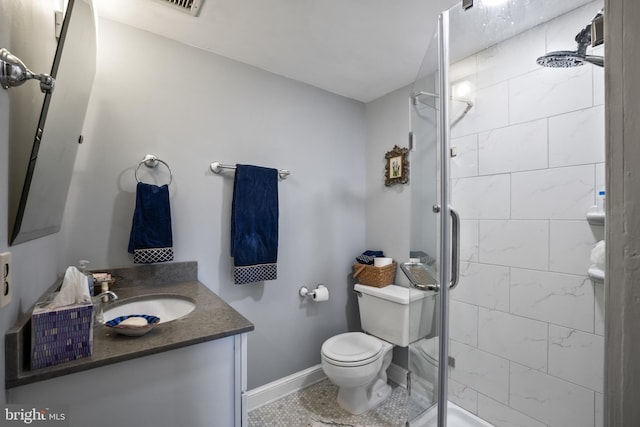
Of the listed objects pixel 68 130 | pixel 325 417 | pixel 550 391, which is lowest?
pixel 325 417

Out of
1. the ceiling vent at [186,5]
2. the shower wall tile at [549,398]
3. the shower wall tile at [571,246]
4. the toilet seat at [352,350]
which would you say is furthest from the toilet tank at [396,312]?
the ceiling vent at [186,5]

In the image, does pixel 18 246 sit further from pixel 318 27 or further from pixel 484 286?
pixel 484 286

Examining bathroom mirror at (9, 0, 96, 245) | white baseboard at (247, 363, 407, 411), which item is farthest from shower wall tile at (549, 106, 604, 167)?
bathroom mirror at (9, 0, 96, 245)

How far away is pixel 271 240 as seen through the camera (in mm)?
1904

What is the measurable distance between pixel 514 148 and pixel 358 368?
1552 millimetres

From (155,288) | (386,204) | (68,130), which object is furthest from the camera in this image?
(386,204)

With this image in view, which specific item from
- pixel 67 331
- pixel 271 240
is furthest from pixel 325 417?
pixel 67 331

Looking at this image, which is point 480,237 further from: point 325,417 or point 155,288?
point 155,288

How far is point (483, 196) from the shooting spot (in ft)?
5.65

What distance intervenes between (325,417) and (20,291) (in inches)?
67.5

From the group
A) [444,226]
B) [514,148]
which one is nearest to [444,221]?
[444,226]

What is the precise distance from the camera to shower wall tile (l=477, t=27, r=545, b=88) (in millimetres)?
1492

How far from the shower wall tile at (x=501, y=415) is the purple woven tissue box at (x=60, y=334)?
198 centimetres

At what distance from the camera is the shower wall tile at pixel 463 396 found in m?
1.72
